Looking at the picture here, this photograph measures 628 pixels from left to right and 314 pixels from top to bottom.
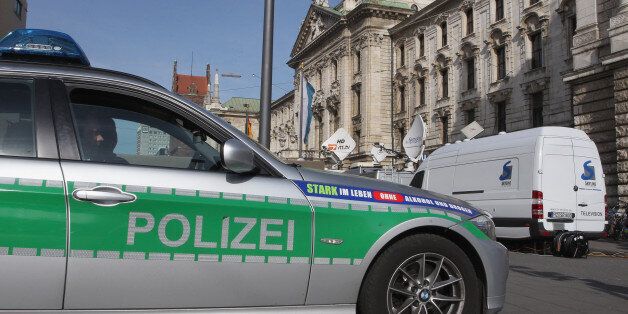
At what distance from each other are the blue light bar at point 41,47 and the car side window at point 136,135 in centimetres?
66

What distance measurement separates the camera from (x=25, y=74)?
129 inches

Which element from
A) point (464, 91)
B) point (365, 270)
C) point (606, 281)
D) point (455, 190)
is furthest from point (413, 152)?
point (365, 270)

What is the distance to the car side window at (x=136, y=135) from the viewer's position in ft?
10.8

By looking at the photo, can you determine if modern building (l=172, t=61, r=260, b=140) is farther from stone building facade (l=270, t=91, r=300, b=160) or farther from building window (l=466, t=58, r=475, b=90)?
building window (l=466, t=58, r=475, b=90)

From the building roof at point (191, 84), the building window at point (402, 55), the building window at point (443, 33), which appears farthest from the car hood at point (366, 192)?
the building roof at point (191, 84)

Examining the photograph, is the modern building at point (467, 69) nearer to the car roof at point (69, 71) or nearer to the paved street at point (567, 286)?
the paved street at point (567, 286)

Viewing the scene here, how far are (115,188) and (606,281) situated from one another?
7220 millimetres

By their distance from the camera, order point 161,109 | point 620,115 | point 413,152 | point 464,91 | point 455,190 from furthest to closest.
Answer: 1. point 464,91
2. point 413,152
3. point 620,115
4. point 455,190
5. point 161,109

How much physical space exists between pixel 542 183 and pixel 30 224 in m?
10.9

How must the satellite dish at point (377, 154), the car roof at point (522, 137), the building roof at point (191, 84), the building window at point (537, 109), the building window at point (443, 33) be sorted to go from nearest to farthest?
the car roof at point (522, 137) → the building window at point (537, 109) → the satellite dish at point (377, 154) → the building window at point (443, 33) → the building roof at point (191, 84)

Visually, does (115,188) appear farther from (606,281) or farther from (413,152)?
(413,152)

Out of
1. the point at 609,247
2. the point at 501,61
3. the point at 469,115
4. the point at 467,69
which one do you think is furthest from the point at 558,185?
the point at 467,69

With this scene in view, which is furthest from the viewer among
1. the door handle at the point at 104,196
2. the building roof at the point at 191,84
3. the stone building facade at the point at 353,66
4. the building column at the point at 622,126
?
the building roof at the point at 191,84

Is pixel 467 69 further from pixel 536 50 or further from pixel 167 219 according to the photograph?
pixel 167 219
